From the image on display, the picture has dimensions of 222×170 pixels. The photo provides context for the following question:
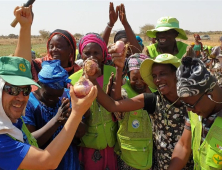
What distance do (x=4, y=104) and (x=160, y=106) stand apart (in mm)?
1494

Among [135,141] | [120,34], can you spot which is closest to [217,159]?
[135,141]

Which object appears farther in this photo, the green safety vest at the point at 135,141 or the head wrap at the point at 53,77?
the green safety vest at the point at 135,141

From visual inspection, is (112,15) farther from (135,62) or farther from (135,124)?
(135,124)

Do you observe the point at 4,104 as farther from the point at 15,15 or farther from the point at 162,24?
the point at 162,24

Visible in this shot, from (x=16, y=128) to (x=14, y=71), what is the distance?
0.38 meters

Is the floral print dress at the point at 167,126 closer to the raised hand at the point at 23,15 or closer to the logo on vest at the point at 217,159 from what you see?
the logo on vest at the point at 217,159

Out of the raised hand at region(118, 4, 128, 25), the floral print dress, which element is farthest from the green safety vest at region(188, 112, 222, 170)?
the raised hand at region(118, 4, 128, 25)

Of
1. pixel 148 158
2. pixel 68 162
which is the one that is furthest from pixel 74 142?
pixel 148 158

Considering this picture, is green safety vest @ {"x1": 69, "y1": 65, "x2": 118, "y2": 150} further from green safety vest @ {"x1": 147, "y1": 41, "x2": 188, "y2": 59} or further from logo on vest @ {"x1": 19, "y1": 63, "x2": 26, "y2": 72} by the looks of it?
green safety vest @ {"x1": 147, "y1": 41, "x2": 188, "y2": 59}

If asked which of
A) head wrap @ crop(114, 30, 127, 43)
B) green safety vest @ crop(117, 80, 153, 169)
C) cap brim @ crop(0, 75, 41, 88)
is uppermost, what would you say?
head wrap @ crop(114, 30, 127, 43)

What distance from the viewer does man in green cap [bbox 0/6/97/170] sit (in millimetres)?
1521

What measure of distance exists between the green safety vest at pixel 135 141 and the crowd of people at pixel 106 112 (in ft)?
0.04

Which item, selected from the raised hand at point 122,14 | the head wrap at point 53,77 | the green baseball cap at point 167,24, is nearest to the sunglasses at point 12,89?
the head wrap at point 53,77

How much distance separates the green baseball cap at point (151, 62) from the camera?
2.32 meters
